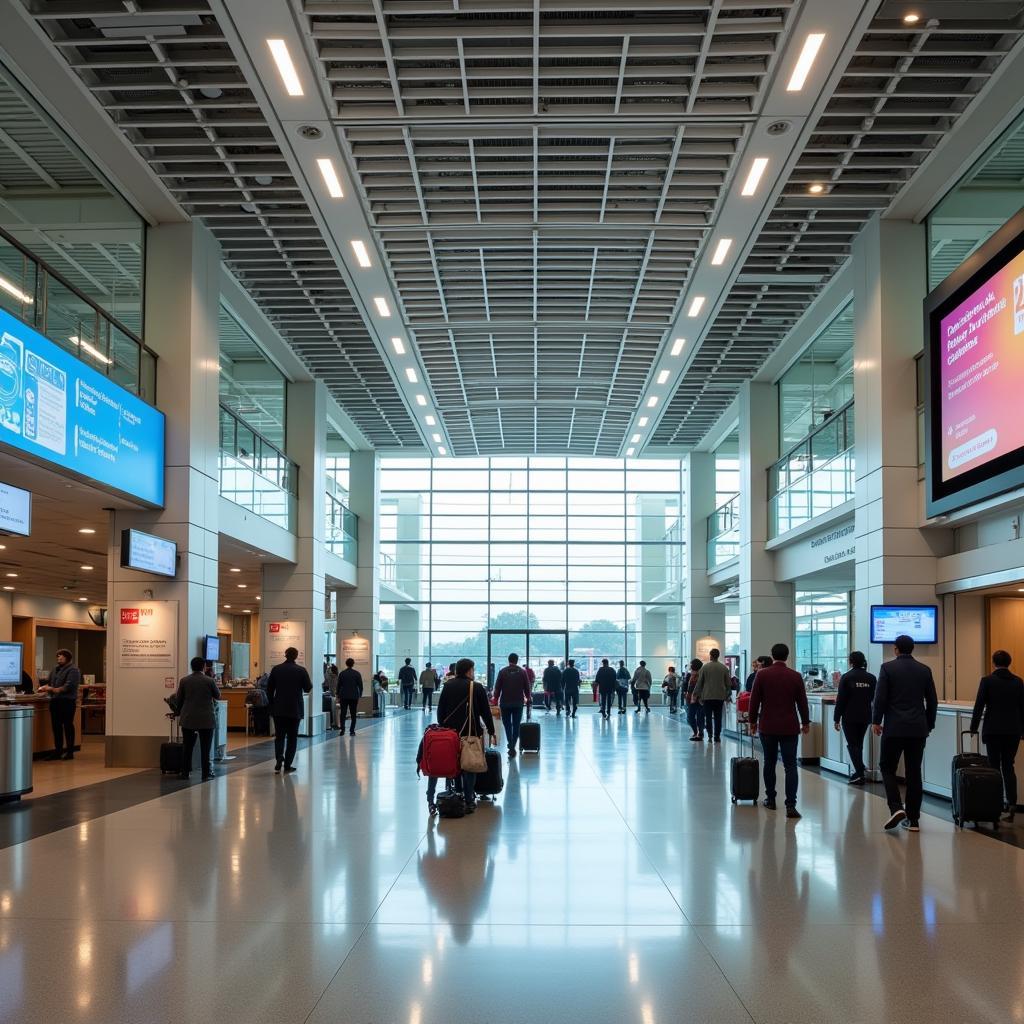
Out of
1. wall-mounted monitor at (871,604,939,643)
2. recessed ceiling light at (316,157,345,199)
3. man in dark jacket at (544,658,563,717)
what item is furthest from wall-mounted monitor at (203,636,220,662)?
man in dark jacket at (544,658,563,717)

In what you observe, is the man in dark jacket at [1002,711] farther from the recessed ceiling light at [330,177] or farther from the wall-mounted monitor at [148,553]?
the wall-mounted monitor at [148,553]

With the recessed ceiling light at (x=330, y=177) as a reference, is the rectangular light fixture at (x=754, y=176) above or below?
above

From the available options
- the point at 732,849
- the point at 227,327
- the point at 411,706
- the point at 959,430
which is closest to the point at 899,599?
the point at 959,430

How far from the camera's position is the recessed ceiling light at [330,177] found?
12.8 meters

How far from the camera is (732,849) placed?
861cm

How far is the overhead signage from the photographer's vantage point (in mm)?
10984

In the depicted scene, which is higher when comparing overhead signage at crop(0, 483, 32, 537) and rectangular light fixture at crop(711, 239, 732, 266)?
rectangular light fixture at crop(711, 239, 732, 266)

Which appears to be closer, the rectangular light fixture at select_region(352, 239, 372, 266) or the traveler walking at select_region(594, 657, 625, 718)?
the rectangular light fixture at select_region(352, 239, 372, 266)

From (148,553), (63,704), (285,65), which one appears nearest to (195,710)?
(148,553)

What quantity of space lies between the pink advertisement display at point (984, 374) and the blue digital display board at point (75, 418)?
9.86 m

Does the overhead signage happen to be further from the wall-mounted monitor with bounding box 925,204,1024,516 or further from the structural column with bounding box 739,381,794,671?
the structural column with bounding box 739,381,794,671

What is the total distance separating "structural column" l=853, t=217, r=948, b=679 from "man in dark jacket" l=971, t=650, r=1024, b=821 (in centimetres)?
363

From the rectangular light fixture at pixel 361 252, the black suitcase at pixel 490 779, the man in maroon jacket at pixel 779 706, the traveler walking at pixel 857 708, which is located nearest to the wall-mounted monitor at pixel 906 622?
the traveler walking at pixel 857 708

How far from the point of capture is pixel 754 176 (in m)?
13.2
